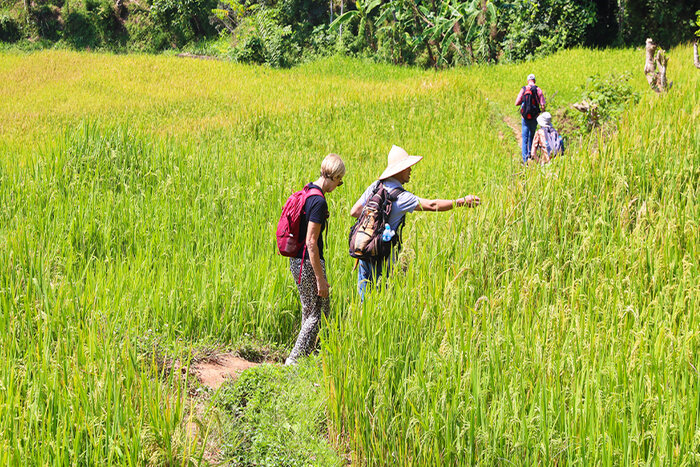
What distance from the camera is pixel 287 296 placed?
506 cm

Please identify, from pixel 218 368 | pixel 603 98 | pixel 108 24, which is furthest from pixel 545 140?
pixel 108 24

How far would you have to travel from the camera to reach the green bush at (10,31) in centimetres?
3184

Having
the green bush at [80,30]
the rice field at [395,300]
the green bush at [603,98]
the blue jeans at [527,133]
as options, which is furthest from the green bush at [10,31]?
the green bush at [603,98]

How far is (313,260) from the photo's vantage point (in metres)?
4.23

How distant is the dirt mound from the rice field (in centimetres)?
15

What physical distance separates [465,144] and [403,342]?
301 inches

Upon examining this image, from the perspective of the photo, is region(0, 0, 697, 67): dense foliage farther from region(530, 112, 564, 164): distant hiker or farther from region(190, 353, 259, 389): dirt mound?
region(190, 353, 259, 389): dirt mound

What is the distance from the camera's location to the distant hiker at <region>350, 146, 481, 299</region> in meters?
A: 4.26

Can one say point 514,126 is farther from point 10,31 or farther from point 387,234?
point 10,31

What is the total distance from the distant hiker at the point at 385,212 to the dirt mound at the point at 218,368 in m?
1.01

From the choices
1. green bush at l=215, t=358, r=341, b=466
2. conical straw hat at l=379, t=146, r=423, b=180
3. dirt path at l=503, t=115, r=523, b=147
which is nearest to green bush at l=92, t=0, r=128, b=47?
dirt path at l=503, t=115, r=523, b=147

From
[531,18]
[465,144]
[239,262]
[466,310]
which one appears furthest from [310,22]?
[466,310]

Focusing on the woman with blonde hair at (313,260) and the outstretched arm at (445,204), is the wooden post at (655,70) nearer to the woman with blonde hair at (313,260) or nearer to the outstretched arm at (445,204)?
the outstretched arm at (445,204)

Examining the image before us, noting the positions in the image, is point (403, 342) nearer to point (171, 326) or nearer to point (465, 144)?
point (171, 326)
